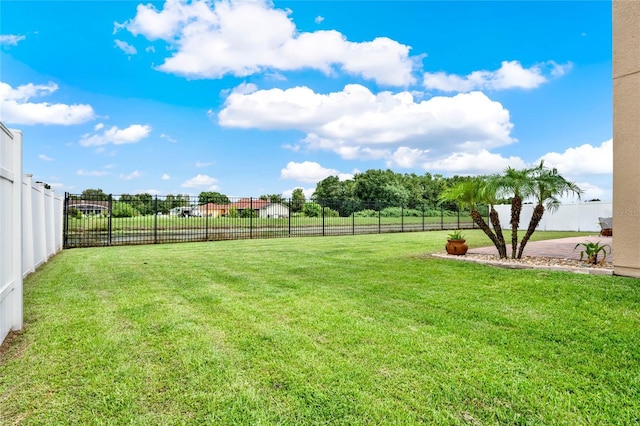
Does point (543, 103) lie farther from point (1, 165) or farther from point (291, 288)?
point (1, 165)

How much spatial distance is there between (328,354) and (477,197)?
6.36m

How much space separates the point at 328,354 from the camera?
276 centimetres

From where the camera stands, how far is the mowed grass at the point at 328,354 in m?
2.01

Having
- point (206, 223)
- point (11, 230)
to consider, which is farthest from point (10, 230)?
point (206, 223)

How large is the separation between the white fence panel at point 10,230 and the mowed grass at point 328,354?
297mm

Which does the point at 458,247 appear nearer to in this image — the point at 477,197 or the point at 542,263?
the point at 477,197

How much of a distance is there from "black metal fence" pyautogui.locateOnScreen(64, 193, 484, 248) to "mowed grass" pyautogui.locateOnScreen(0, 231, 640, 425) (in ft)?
26.8

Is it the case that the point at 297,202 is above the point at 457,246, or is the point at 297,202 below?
above

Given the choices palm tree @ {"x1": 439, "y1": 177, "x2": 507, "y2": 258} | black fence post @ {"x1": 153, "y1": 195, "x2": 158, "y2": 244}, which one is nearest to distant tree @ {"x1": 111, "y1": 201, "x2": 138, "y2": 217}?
black fence post @ {"x1": 153, "y1": 195, "x2": 158, "y2": 244}

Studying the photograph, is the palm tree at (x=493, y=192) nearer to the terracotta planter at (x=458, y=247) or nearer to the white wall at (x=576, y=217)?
the terracotta planter at (x=458, y=247)

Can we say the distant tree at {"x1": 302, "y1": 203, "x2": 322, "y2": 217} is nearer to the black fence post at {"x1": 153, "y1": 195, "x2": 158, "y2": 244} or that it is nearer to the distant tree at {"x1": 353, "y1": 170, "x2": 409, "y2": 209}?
the black fence post at {"x1": 153, "y1": 195, "x2": 158, "y2": 244}

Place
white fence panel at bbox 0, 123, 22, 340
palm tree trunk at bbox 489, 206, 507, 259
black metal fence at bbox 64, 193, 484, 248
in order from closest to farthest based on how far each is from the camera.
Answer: white fence panel at bbox 0, 123, 22, 340, palm tree trunk at bbox 489, 206, 507, 259, black metal fence at bbox 64, 193, 484, 248

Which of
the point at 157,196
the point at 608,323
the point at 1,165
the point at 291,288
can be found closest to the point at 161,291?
the point at 291,288

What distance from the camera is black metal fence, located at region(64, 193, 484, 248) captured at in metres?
12.6
